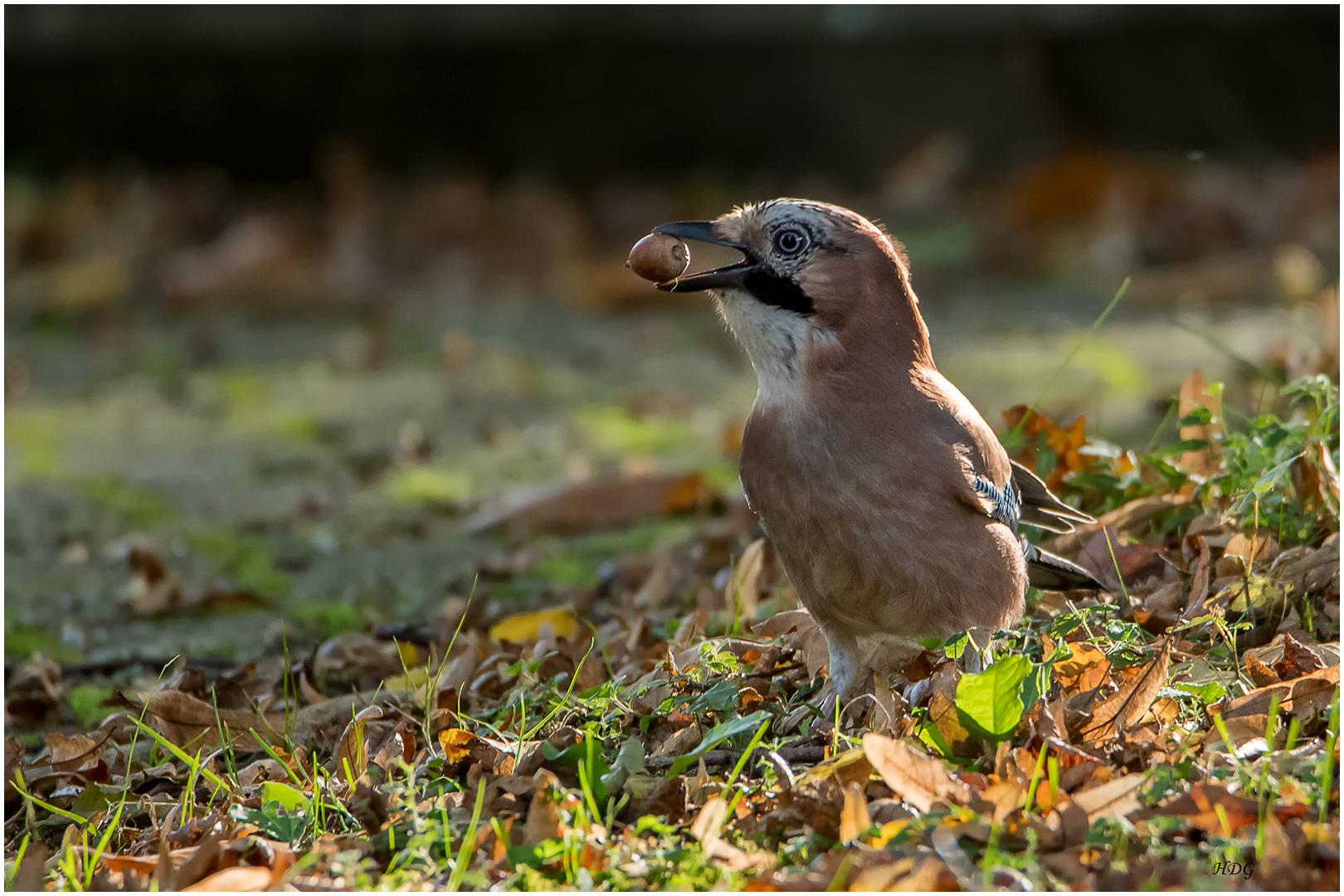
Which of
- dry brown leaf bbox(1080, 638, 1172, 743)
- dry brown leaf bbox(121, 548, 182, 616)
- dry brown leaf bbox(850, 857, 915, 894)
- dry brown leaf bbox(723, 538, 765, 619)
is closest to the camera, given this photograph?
dry brown leaf bbox(850, 857, 915, 894)

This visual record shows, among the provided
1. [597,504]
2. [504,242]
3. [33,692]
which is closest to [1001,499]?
[597,504]

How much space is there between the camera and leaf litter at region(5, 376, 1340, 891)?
2.25m

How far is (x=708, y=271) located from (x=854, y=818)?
1.27 metres

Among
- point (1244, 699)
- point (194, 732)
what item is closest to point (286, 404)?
point (194, 732)

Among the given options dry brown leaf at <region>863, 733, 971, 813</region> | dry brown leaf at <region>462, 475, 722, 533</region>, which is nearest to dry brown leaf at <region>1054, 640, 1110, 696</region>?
dry brown leaf at <region>863, 733, 971, 813</region>

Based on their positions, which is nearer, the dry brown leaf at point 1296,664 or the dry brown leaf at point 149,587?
the dry brown leaf at point 1296,664

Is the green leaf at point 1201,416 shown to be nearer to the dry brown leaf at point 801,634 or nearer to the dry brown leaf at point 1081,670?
the dry brown leaf at point 1081,670

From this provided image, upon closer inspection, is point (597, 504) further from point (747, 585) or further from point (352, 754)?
point (352, 754)

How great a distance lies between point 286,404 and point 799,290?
14.4ft

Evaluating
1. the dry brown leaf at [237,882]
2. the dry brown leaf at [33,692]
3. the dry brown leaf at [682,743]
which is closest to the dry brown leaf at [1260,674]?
the dry brown leaf at [682,743]

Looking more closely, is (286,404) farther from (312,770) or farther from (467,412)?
(312,770)

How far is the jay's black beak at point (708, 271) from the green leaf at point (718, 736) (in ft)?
3.00

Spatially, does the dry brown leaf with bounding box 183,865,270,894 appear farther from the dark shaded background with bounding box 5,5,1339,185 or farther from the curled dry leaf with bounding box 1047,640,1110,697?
the dark shaded background with bounding box 5,5,1339,185

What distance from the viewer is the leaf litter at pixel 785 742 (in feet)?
7.39
